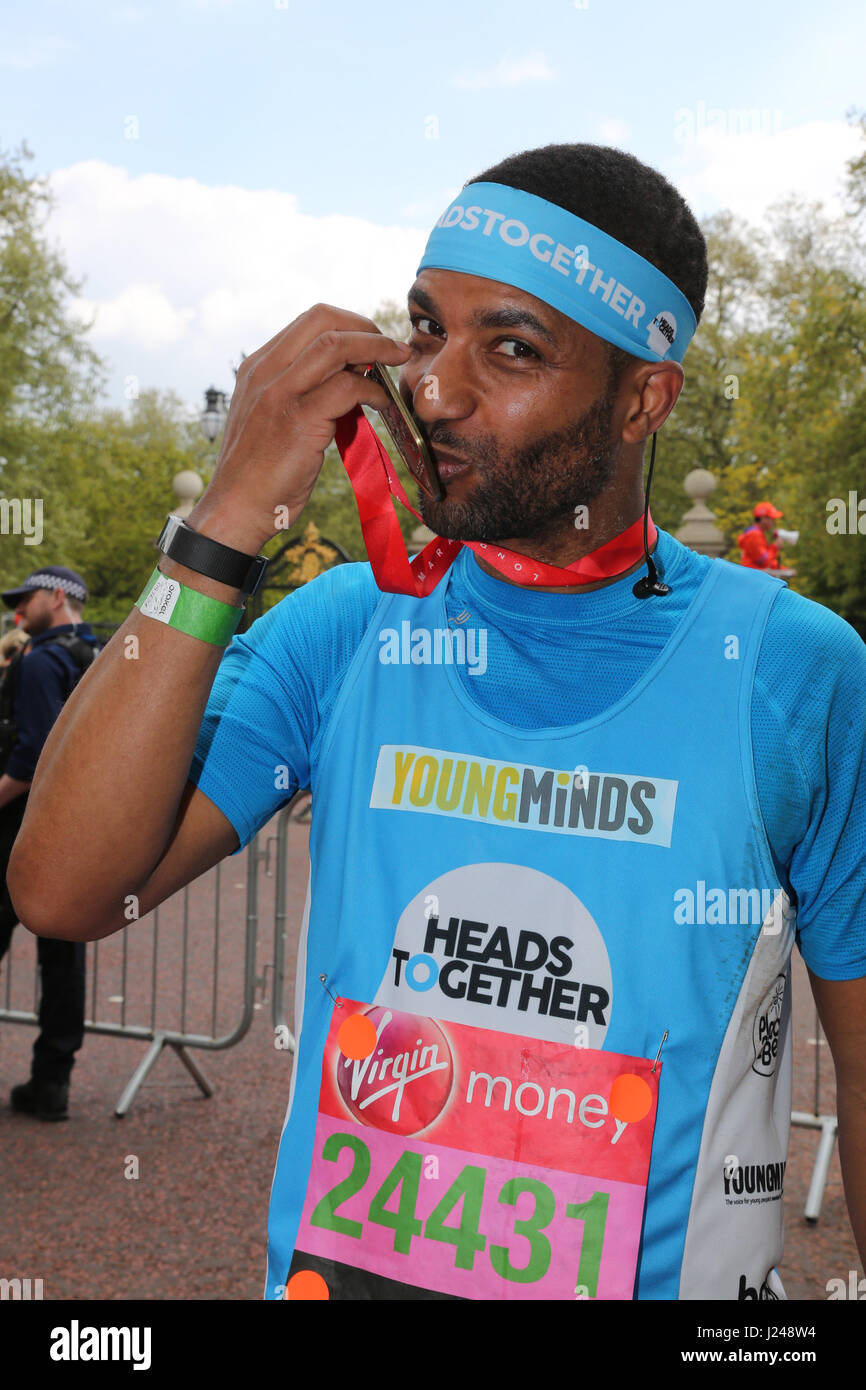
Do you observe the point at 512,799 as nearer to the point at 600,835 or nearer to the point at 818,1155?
Answer: the point at 600,835

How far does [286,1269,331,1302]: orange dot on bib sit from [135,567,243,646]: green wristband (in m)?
0.82

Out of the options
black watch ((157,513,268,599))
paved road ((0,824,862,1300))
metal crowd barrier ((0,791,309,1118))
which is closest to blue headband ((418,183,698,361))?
black watch ((157,513,268,599))

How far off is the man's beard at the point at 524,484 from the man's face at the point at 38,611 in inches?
199

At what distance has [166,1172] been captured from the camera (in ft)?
17.7

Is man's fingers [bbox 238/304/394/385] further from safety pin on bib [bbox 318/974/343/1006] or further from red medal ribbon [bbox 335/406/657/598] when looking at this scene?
safety pin on bib [bbox 318/974/343/1006]

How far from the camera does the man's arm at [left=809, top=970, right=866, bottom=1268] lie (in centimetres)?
182

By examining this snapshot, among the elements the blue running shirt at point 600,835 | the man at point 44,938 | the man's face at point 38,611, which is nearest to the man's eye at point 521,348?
the blue running shirt at point 600,835

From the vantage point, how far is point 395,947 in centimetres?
169

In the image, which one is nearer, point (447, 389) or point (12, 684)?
point (447, 389)

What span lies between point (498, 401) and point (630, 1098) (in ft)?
3.05

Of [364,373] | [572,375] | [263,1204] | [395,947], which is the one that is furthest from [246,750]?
[263,1204]

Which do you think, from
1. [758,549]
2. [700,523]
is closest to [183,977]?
[758,549]

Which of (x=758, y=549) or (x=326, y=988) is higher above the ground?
(x=758, y=549)

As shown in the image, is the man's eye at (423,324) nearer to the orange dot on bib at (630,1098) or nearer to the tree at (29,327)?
the orange dot on bib at (630,1098)
